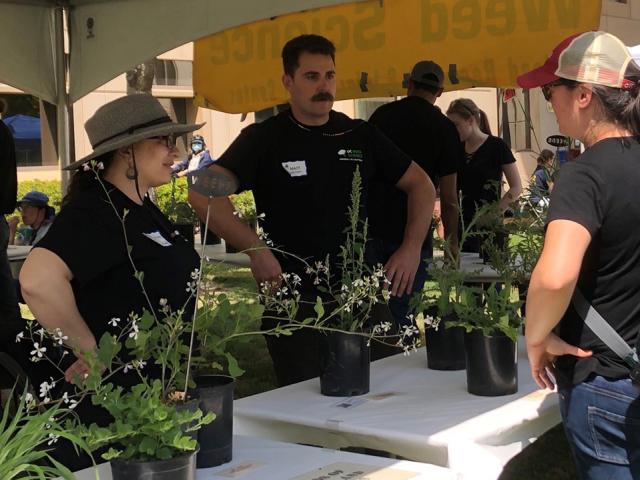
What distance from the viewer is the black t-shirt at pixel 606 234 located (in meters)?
1.64

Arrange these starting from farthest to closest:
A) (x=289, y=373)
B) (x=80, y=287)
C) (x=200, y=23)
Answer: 1. (x=200, y=23)
2. (x=289, y=373)
3. (x=80, y=287)

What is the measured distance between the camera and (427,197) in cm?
324

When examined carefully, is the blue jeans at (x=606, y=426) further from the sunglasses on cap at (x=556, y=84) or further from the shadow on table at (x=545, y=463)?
the shadow on table at (x=545, y=463)

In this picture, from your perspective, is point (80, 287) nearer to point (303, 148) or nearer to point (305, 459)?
point (305, 459)

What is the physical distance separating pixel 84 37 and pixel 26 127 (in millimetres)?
12411

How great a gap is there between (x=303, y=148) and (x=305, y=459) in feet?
4.57

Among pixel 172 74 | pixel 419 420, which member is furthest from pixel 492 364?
pixel 172 74

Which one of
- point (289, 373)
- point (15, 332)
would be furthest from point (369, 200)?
point (15, 332)

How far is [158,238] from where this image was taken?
2.14 metres

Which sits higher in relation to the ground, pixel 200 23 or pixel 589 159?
pixel 200 23

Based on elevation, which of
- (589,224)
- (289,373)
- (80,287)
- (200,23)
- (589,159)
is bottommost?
(289,373)

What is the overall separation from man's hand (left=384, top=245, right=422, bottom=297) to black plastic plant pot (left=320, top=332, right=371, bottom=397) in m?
0.87

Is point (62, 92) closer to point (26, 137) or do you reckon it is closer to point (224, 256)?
point (224, 256)

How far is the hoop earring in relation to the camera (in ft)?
7.12
